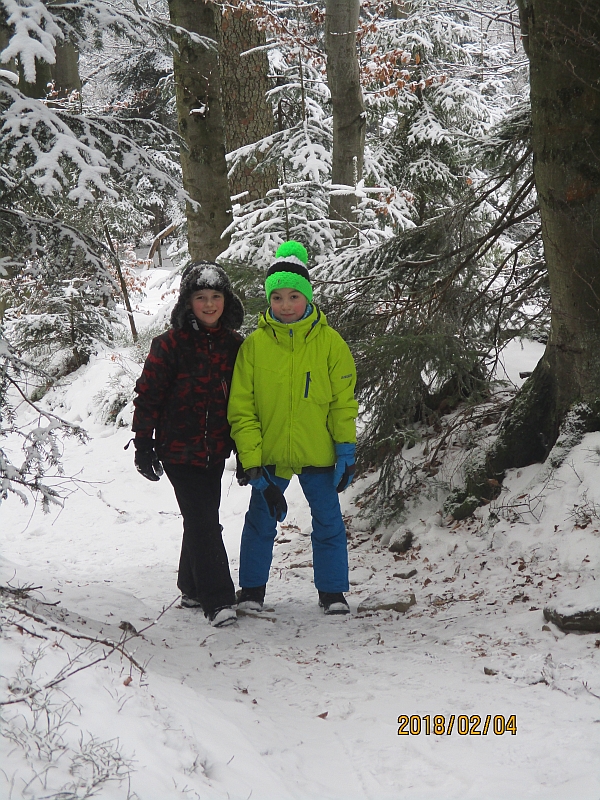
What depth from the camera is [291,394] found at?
418 cm

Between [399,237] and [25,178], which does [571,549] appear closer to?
[399,237]

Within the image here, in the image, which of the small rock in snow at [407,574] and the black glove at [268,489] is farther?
the small rock in snow at [407,574]

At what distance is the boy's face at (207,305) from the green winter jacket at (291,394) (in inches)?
10.5

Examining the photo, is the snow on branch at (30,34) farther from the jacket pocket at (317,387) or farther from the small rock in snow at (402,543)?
the small rock in snow at (402,543)

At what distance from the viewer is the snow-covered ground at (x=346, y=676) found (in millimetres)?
2336

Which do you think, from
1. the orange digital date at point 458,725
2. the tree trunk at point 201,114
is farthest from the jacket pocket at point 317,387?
the tree trunk at point 201,114

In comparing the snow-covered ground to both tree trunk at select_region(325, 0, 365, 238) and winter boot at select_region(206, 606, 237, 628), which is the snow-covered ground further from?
tree trunk at select_region(325, 0, 365, 238)

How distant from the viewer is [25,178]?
13.8ft

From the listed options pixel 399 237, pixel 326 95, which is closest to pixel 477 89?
pixel 326 95

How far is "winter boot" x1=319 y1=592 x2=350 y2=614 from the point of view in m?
4.38

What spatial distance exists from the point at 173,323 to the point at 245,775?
2628mm

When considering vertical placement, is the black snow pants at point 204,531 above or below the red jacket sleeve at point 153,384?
below

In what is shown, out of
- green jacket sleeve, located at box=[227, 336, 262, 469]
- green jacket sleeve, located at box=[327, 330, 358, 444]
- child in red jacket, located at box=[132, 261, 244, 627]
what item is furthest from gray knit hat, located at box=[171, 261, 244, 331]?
green jacket sleeve, located at box=[327, 330, 358, 444]

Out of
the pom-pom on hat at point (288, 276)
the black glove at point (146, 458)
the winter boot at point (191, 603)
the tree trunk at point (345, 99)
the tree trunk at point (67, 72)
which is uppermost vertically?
the tree trunk at point (67, 72)
